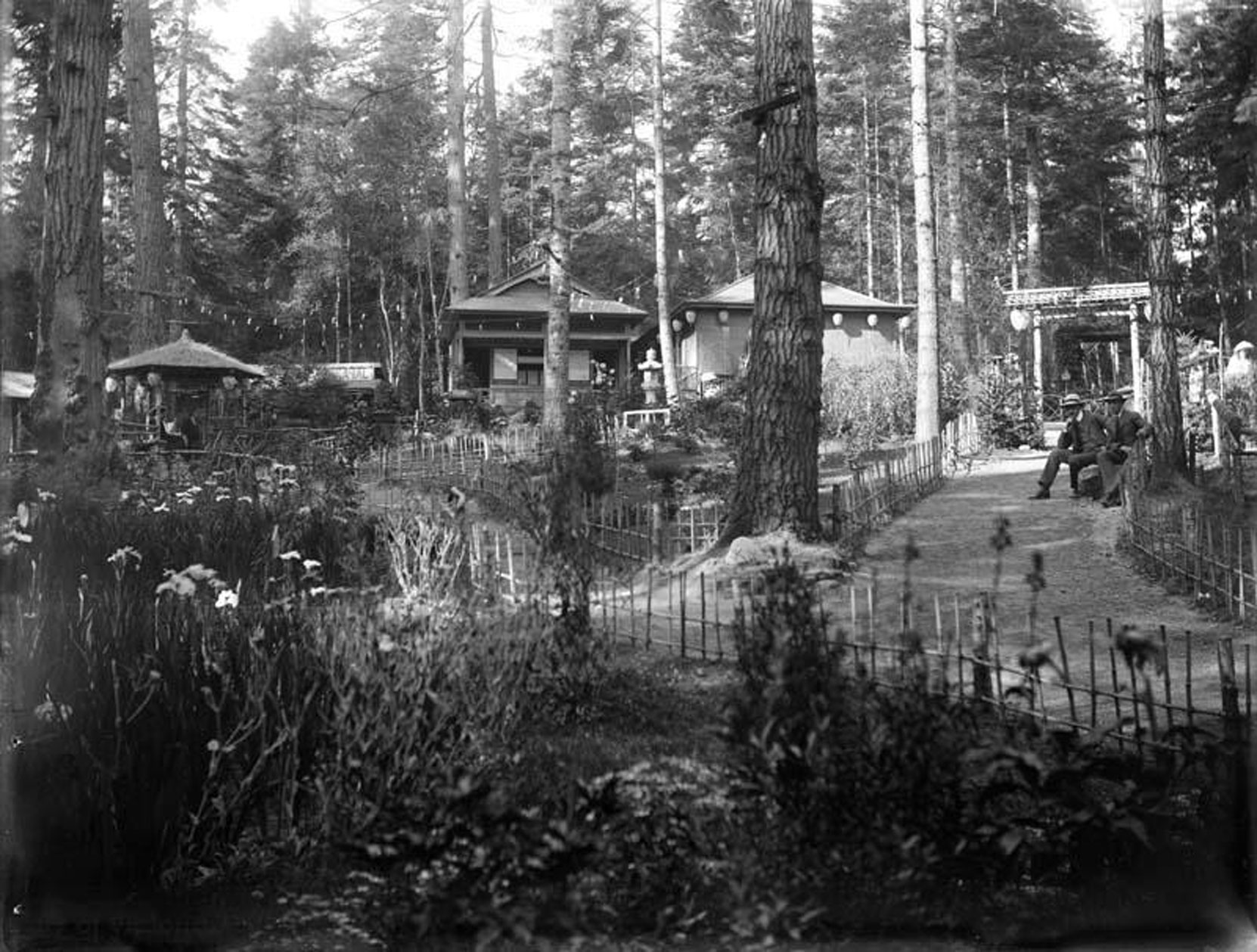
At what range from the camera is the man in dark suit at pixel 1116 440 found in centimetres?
1017

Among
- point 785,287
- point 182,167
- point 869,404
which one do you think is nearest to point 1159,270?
point 785,287

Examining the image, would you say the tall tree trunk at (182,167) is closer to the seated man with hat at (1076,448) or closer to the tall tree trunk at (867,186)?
the seated man with hat at (1076,448)

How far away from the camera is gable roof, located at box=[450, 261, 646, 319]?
26391mm

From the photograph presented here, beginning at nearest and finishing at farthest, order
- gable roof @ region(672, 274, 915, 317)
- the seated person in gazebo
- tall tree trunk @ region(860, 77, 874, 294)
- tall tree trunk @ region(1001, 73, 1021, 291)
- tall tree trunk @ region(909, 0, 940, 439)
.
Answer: the seated person in gazebo, tall tree trunk @ region(909, 0, 940, 439), gable roof @ region(672, 274, 915, 317), tall tree trunk @ region(1001, 73, 1021, 291), tall tree trunk @ region(860, 77, 874, 294)

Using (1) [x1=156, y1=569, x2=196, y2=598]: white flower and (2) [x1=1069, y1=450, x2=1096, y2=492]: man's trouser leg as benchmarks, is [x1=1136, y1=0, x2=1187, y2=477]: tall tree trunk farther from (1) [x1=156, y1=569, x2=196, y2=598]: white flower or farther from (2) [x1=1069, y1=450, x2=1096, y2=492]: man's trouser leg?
(1) [x1=156, y1=569, x2=196, y2=598]: white flower

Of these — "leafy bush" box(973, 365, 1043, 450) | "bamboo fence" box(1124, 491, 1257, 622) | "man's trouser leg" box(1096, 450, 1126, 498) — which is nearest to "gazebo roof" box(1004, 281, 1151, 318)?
"leafy bush" box(973, 365, 1043, 450)

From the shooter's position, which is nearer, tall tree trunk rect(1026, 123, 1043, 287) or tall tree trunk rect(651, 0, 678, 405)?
tall tree trunk rect(651, 0, 678, 405)

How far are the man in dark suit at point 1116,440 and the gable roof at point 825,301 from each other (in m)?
16.7

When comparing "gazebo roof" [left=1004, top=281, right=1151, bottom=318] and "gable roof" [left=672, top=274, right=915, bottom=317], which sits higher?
"gable roof" [left=672, top=274, right=915, bottom=317]

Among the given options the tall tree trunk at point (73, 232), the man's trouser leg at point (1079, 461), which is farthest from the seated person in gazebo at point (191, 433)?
the man's trouser leg at point (1079, 461)

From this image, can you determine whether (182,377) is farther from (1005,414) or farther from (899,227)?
(899,227)

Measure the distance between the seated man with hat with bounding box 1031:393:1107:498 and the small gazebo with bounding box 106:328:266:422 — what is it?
9605 millimetres

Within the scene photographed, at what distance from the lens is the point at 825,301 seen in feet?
95.3

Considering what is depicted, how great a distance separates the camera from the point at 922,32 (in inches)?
704
